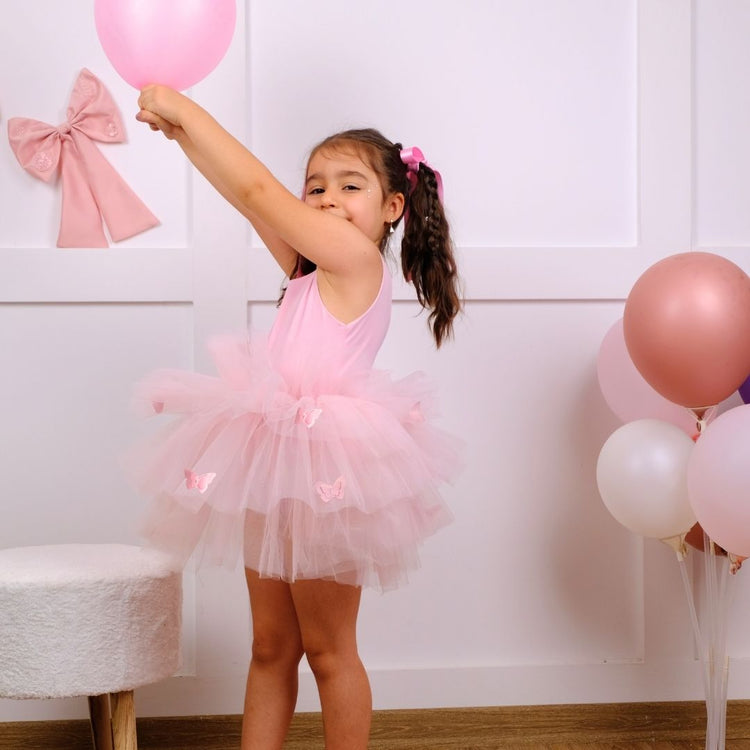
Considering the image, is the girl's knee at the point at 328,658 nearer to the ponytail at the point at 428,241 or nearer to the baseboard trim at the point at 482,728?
the ponytail at the point at 428,241

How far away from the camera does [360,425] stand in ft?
4.96

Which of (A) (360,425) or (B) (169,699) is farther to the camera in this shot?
(B) (169,699)

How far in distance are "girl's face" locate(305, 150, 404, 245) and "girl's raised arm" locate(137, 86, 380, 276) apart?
76mm

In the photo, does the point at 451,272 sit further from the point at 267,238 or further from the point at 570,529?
the point at 570,529

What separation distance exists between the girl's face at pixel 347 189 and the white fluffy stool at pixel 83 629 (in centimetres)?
69

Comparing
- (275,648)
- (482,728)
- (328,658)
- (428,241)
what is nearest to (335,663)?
(328,658)

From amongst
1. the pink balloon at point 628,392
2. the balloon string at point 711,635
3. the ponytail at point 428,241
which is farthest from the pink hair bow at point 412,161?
the balloon string at point 711,635

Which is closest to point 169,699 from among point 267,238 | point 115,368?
point 115,368

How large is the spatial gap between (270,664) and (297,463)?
404mm

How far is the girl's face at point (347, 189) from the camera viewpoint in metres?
1.72

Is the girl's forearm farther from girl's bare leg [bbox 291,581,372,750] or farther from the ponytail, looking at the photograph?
girl's bare leg [bbox 291,581,372,750]

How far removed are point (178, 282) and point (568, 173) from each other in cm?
94

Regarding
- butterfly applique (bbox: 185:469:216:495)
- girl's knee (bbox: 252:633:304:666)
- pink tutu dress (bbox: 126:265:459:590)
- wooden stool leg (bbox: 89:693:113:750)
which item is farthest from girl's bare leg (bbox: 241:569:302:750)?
wooden stool leg (bbox: 89:693:113:750)

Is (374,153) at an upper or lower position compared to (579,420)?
upper
